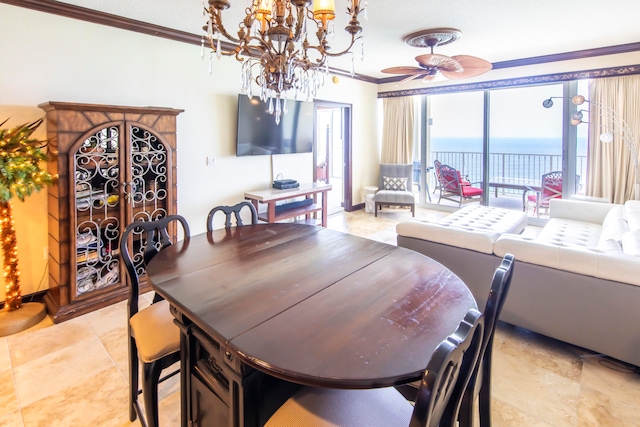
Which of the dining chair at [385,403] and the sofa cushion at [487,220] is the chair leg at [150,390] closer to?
the dining chair at [385,403]

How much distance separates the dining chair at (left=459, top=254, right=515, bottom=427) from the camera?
1.29 metres

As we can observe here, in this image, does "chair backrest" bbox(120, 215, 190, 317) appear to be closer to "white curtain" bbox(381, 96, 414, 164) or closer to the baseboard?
the baseboard

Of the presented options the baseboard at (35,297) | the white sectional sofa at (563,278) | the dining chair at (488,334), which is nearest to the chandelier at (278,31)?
the dining chair at (488,334)

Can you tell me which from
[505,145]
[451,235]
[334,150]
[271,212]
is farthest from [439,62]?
[334,150]

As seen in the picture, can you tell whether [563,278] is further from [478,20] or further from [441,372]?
[478,20]

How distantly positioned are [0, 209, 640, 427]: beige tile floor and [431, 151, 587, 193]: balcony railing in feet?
15.3

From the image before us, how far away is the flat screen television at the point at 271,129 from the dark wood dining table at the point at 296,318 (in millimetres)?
→ 2911

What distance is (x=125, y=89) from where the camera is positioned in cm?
359

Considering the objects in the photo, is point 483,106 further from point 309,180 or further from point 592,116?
point 309,180

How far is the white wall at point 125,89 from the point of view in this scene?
2990 millimetres

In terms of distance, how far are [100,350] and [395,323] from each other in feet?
7.44

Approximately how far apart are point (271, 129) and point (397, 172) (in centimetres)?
289

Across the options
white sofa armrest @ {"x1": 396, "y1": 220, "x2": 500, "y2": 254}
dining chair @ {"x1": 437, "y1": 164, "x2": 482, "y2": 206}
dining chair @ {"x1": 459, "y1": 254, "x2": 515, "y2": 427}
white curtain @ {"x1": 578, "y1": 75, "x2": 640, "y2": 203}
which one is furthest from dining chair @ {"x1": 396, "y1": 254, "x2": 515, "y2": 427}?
dining chair @ {"x1": 437, "y1": 164, "x2": 482, "y2": 206}

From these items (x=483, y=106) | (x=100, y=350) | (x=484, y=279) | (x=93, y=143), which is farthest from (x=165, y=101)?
(x=483, y=106)
